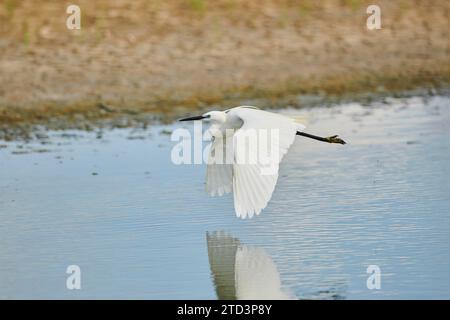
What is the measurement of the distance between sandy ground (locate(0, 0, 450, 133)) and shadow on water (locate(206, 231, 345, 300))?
526 centimetres

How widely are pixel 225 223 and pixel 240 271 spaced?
3.26ft

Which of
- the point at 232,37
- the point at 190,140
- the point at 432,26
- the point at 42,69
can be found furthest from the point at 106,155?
the point at 432,26

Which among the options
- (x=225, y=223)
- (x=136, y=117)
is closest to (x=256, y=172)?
(x=225, y=223)

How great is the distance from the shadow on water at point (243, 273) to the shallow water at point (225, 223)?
0.4 inches

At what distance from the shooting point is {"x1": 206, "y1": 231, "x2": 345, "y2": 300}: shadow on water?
6.43 m

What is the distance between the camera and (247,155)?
7.11 meters

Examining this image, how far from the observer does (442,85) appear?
13633 mm

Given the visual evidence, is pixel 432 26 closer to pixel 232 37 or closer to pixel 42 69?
pixel 232 37

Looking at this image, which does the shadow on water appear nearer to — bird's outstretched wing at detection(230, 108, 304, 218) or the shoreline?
bird's outstretched wing at detection(230, 108, 304, 218)

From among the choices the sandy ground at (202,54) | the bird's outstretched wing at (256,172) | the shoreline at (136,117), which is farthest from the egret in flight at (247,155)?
the sandy ground at (202,54)

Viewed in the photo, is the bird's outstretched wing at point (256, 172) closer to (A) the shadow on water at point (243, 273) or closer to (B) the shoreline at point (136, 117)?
(A) the shadow on water at point (243, 273)

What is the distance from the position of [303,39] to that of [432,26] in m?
1.81

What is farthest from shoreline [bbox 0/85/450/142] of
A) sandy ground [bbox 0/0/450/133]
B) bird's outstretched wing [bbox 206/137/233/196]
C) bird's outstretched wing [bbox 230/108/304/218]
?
bird's outstretched wing [bbox 230/108/304/218]
